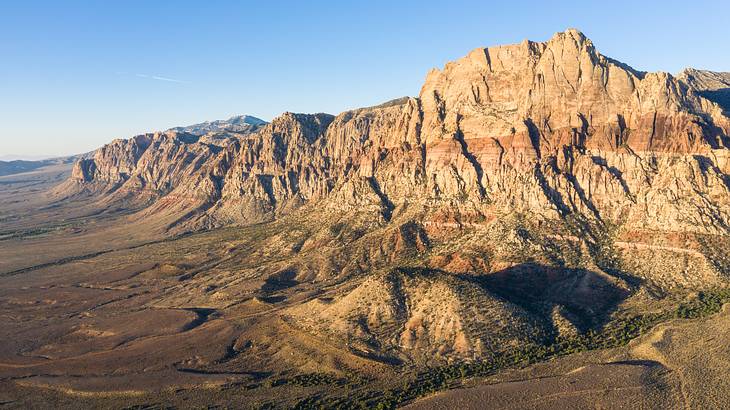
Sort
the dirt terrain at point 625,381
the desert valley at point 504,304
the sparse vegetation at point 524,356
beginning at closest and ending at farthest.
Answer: the dirt terrain at point 625,381 < the sparse vegetation at point 524,356 < the desert valley at point 504,304

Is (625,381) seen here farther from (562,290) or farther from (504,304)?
(562,290)

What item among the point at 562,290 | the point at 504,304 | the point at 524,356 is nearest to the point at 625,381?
the point at 524,356

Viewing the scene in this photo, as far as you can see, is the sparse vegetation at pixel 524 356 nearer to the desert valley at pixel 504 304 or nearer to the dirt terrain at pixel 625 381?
the desert valley at pixel 504 304

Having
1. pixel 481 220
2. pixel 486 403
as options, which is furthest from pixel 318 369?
pixel 481 220

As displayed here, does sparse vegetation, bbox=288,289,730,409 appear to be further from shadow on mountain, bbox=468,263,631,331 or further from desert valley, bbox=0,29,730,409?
shadow on mountain, bbox=468,263,631,331

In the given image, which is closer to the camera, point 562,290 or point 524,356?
point 524,356

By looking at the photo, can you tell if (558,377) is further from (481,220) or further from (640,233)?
(481,220)

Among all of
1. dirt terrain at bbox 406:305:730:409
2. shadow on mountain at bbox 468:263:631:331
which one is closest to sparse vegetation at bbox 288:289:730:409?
dirt terrain at bbox 406:305:730:409

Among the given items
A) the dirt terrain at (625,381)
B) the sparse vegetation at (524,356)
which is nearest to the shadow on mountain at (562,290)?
the sparse vegetation at (524,356)

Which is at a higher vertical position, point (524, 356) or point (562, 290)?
point (562, 290)

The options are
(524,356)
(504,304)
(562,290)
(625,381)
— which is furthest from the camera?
(562,290)

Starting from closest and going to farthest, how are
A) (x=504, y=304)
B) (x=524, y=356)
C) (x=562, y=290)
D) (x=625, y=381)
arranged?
1. (x=625, y=381)
2. (x=524, y=356)
3. (x=504, y=304)
4. (x=562, y=290)
